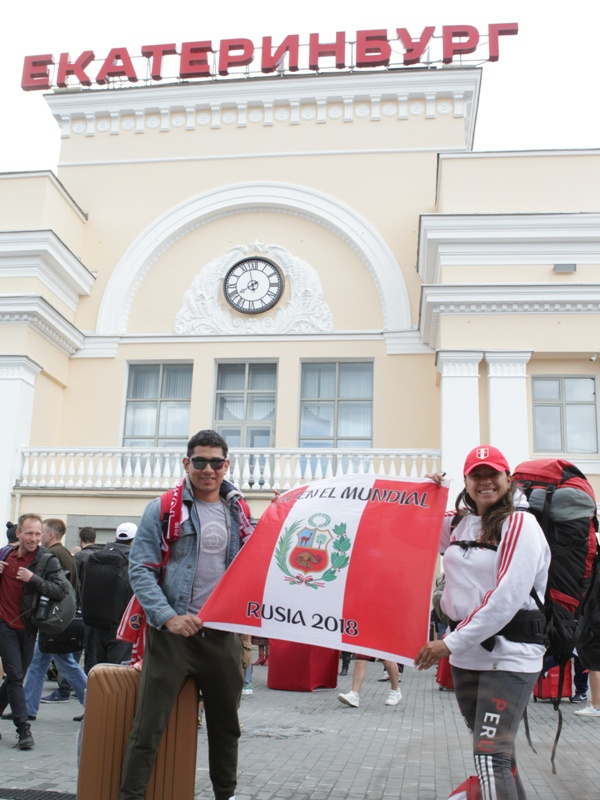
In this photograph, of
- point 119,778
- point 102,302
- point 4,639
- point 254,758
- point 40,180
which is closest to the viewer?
point 119,778

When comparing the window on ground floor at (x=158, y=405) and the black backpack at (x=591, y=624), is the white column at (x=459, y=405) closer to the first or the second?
the window on ground floor at (x=158, y=405)

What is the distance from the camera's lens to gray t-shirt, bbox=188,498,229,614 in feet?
14.7

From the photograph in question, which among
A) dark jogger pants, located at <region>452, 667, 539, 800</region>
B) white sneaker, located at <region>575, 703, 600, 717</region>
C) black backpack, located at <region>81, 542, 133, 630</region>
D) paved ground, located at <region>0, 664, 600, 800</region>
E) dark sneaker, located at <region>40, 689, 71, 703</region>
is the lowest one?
dark sneaker, located at <region>40, 689, 71, 703</region>

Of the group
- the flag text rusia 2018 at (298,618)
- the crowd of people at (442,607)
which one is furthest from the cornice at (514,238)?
the flag text rusia 2018 at (298,618)

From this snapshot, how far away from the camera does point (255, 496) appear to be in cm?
1702

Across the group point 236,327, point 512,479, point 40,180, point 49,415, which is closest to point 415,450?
point 236,327

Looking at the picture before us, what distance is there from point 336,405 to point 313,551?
1464 centimetres

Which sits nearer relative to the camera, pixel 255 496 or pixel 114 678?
pixel 114 678

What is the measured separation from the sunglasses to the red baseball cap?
4.26 feet

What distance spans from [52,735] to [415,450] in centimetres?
1046

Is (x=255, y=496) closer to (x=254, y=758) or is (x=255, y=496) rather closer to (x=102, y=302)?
(x=102, y=302)

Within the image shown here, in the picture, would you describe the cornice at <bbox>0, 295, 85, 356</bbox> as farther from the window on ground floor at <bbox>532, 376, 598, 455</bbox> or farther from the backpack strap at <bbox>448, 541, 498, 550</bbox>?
the backpack strap at <bbox>448, 541, 498, 550</bbox>

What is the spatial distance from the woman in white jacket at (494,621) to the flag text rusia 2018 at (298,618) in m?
0.59

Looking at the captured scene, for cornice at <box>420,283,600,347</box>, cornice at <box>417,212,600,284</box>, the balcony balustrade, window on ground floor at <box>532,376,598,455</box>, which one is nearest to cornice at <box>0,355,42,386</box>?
the balcony balustrade
